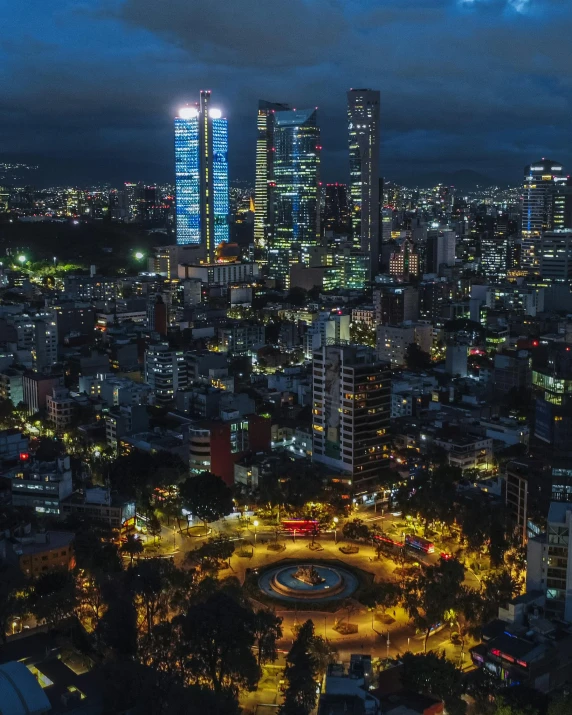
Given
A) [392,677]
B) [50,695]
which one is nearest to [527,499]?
[392,677]

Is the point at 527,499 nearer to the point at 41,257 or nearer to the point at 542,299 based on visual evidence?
the point at 542,299

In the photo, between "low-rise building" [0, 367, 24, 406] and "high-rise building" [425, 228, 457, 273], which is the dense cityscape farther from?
"high-rise building" [425, 228, 457, 273]

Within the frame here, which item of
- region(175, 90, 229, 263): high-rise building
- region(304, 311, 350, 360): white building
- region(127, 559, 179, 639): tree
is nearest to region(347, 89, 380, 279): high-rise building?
region(175, 90, 229, 263): high-rise building

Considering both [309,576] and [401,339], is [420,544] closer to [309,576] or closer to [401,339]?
[309,576]

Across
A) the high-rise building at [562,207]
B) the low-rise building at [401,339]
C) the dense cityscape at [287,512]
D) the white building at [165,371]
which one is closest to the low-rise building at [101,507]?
the dense cityscape at [287,512]

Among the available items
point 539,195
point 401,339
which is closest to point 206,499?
point 401,339
